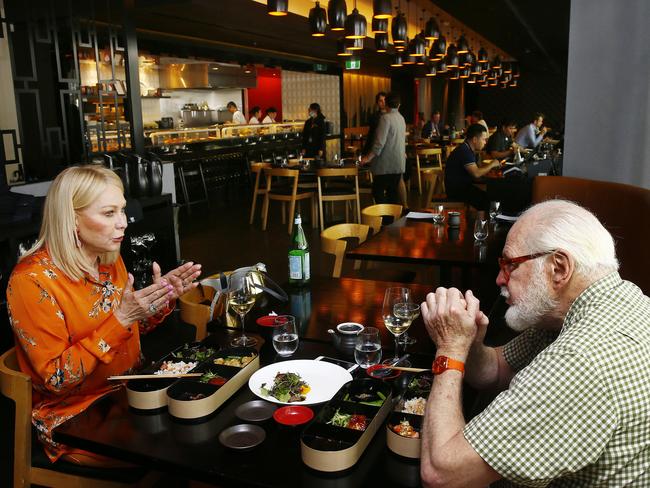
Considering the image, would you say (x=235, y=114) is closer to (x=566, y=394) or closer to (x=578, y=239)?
(x=578, y=239)

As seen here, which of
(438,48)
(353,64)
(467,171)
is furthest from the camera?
(353,64)

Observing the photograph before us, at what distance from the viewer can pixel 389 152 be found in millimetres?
7602

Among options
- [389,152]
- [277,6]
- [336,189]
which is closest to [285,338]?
[277,6]

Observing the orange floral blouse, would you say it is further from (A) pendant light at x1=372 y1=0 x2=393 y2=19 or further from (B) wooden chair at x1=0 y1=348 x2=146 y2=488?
(A) pendant light at x1=372 y1=0 x2=393 y2=19

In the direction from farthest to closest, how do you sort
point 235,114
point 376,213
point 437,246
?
point 235,114
point 376,213
point 437,246

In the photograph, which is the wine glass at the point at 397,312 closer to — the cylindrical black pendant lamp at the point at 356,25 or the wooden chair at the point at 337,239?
the wooden chair at the point at 337,239

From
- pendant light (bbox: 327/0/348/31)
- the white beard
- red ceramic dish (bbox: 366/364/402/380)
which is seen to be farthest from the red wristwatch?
pendant light (bbox: 327/0/348/31)

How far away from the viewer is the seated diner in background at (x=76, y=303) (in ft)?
6.07

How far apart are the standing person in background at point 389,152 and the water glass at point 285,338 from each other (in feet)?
19.2

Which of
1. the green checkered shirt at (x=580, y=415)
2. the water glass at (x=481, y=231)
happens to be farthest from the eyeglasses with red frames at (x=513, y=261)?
the water glass at (x=481, y=231)

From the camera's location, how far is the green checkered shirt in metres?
1.13

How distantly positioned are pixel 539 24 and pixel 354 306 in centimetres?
1043

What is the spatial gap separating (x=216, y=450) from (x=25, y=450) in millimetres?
777

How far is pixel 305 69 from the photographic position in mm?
14742
